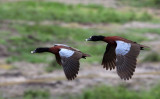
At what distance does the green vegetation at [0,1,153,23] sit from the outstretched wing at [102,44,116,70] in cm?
1949

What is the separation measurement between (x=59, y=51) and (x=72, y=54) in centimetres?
20

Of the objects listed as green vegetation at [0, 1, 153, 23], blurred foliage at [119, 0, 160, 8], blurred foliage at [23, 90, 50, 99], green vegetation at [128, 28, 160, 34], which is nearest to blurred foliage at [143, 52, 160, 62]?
green vegetation at [128, 28, 160, 34]

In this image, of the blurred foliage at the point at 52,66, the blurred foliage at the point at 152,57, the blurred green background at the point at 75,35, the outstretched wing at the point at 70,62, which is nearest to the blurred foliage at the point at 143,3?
the blurred green background at the point at 75,35

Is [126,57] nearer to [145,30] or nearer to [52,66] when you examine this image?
[52,66]

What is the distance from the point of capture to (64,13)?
2903cm

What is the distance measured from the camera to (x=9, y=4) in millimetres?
29688

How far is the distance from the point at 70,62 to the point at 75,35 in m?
18.2

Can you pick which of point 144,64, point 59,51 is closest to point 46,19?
point 144,64

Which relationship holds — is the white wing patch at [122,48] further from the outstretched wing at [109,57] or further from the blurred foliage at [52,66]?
the blurred foliage at [52,66]

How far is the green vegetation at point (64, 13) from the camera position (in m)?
28.1

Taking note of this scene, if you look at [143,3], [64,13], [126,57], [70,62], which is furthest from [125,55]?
[143,3]

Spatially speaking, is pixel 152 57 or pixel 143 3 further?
pixel 143 3

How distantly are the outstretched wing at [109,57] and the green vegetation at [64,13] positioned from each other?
1949cm

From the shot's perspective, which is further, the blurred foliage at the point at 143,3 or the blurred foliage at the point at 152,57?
the blurred foliage at the point at 143,3
